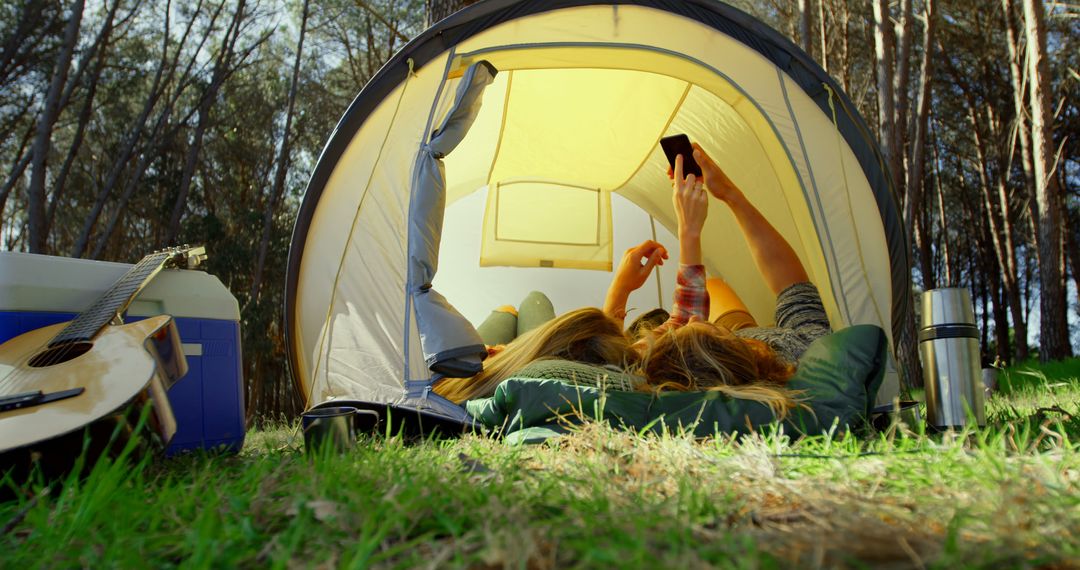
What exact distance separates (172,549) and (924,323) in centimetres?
177

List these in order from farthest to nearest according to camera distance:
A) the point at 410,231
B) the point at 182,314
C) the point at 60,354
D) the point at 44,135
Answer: the point at 44,135 → the point at 410,231 → the point at 182,314 → the point at 60,354

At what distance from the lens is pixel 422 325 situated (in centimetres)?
224

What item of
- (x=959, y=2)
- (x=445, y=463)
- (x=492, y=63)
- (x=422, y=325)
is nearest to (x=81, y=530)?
(x=445, y=463)

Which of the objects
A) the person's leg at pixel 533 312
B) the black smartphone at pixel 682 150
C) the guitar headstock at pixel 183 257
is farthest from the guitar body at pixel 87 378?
the person's leg at pixel 533 312

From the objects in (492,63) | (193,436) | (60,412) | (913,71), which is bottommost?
(193,436)

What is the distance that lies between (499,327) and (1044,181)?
4370 mm

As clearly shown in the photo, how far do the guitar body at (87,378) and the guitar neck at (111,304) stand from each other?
0.03 meters

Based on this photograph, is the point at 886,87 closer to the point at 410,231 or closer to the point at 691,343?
the point at 691,343

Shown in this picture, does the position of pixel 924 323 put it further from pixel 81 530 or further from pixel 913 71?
pixel 913 71

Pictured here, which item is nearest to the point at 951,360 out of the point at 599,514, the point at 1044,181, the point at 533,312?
the point at 599,514

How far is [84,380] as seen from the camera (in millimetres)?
1427

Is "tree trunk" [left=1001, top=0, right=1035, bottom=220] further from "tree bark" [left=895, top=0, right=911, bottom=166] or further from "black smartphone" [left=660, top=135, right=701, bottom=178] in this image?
"black smartphone" [left=660, top=135, right=701, bottom=178]

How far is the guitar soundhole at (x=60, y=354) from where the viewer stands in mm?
1567

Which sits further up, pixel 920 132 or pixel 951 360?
pixel 920 132
